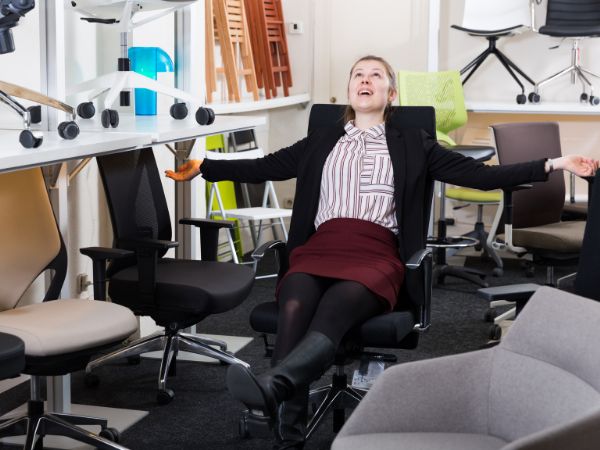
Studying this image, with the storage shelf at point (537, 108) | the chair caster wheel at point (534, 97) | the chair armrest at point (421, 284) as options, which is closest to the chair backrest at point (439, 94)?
the storage shelf at point (537, 108)

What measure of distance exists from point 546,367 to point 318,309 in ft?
3.42

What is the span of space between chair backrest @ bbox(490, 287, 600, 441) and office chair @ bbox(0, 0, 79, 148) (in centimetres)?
139

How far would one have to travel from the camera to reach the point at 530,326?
2230 millimetres

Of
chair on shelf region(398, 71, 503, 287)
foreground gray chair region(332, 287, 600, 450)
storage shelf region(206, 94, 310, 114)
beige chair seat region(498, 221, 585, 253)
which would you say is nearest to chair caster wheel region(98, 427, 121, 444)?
foreground gray chair region(332, 287, 600, 450)

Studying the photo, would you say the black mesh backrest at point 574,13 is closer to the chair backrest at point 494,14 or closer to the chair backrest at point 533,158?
the chair backrest at point 494,14

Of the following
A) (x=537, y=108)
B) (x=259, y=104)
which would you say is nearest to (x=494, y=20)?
(x=537, y=108)

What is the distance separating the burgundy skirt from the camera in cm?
323

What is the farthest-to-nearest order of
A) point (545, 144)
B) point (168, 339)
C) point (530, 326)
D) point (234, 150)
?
1. point (234, 150)
2. point (545, 144)
3. point (168, 339)
4. point (530, 326)

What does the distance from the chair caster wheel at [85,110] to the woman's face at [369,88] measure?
3.20 ft

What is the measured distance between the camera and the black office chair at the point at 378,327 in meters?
3.11

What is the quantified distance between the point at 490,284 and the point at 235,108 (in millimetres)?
1811

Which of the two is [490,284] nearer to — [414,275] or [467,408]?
[414,275]

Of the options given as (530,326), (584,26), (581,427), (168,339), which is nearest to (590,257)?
(530,326)

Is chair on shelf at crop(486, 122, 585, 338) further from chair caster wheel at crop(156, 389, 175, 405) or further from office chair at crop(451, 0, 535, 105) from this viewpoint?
office chair at crop(451, 0, 535, 105)
